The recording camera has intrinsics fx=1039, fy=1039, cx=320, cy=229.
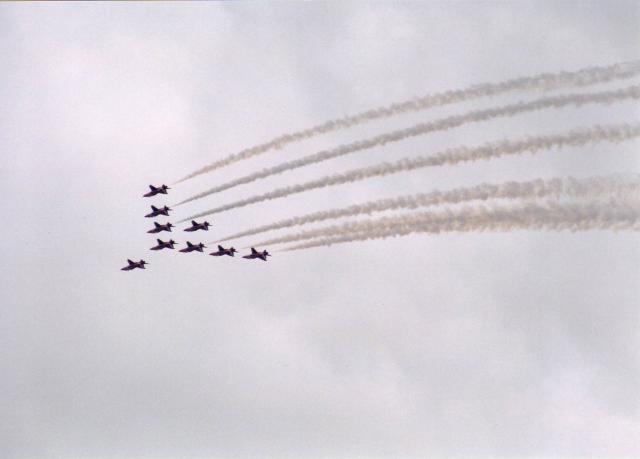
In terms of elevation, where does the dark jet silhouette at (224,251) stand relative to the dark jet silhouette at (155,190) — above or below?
below

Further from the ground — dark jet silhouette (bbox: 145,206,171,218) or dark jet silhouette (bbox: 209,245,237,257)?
dark jet silhouette (bbox: 145,206,171,218)

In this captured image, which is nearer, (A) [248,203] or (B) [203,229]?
(A) [248,203]

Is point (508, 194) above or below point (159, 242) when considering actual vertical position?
below

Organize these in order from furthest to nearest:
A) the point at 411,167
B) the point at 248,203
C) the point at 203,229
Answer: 1. the point at 203,229
2. the point at 248,203
3. the point at 411,167

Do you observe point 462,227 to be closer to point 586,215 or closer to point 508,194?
point 508,194

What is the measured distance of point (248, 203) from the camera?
55562 millimetres

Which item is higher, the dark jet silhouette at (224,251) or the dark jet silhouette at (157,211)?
the dark jet silhouette at (157,211)

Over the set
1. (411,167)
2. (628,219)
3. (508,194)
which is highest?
(411,167)

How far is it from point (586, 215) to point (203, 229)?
118 ft

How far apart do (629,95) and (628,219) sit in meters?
5.30

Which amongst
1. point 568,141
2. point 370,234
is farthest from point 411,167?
point 568,141

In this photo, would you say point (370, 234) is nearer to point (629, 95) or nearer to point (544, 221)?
point (544, 221)

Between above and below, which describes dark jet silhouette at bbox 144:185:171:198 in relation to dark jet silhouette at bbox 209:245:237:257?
above

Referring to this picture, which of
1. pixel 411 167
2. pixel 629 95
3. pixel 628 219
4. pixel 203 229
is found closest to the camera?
pixel 628 219
